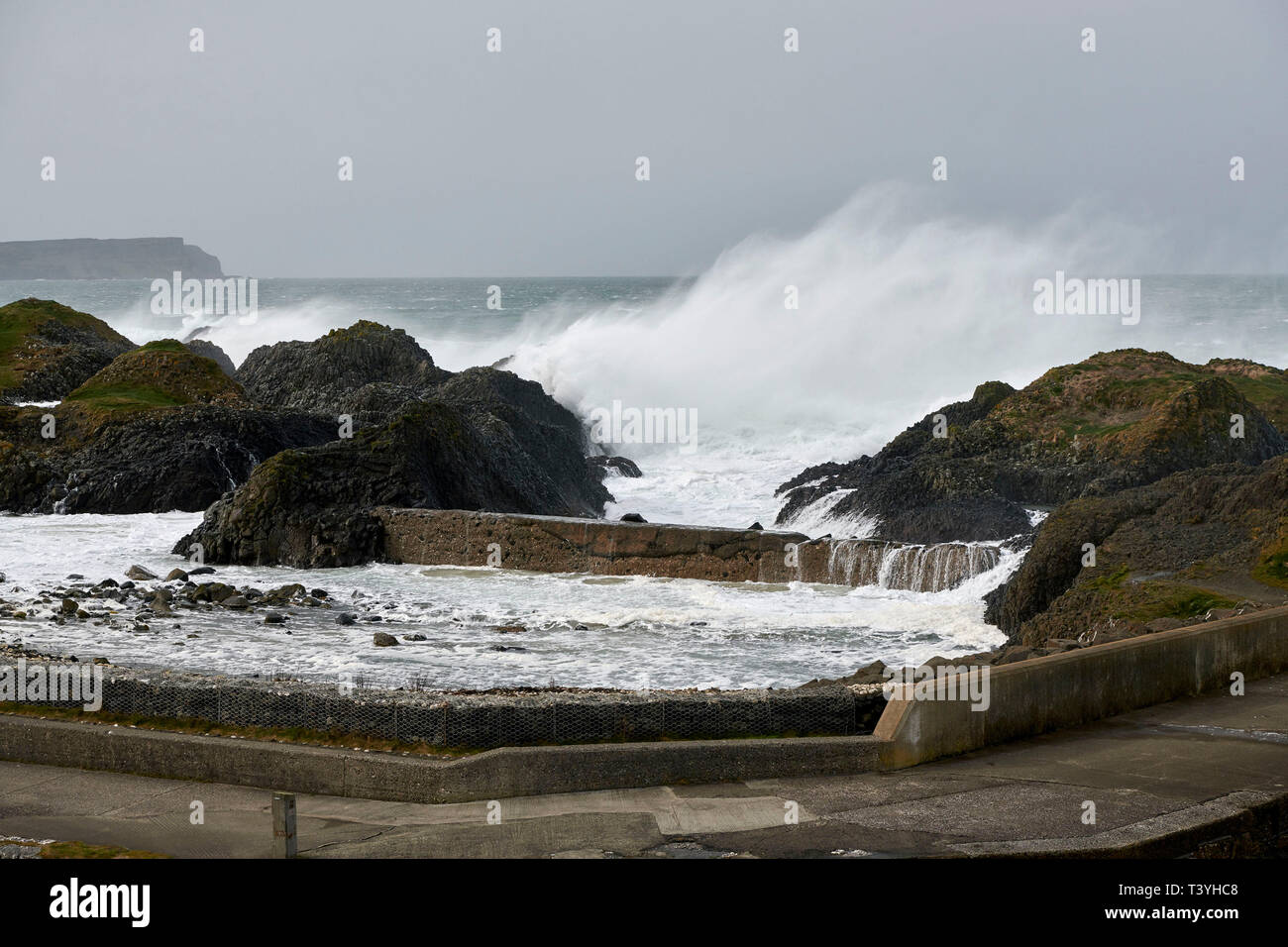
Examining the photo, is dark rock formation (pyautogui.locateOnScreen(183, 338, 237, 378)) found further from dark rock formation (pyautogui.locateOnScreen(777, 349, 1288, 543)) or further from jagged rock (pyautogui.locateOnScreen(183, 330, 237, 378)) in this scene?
dark rock formation (pyautogui.locateOnScreen(777, 349, 1288, 543))

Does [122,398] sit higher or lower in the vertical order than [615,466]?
higher

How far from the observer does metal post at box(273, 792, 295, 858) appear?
19.2 ft

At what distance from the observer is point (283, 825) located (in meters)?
5.86

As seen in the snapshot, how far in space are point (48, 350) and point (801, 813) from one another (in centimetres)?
3274

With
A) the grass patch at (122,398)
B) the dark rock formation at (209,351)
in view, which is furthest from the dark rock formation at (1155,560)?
the dark rock formation at (209,351)

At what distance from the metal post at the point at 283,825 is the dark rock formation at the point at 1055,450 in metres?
13.4

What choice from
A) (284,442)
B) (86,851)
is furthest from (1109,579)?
(284,442)

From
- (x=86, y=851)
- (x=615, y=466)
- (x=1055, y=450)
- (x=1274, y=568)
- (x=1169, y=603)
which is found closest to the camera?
(x=86, y=851)

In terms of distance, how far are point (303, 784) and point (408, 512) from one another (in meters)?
11.0

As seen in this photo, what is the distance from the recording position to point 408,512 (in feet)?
59.3

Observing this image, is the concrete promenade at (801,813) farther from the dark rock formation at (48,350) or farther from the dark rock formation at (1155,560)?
the dark rock formation at (48,350)

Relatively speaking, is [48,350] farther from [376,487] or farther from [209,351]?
[376,487]

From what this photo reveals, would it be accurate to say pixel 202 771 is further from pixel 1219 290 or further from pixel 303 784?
pixel 1219 290
